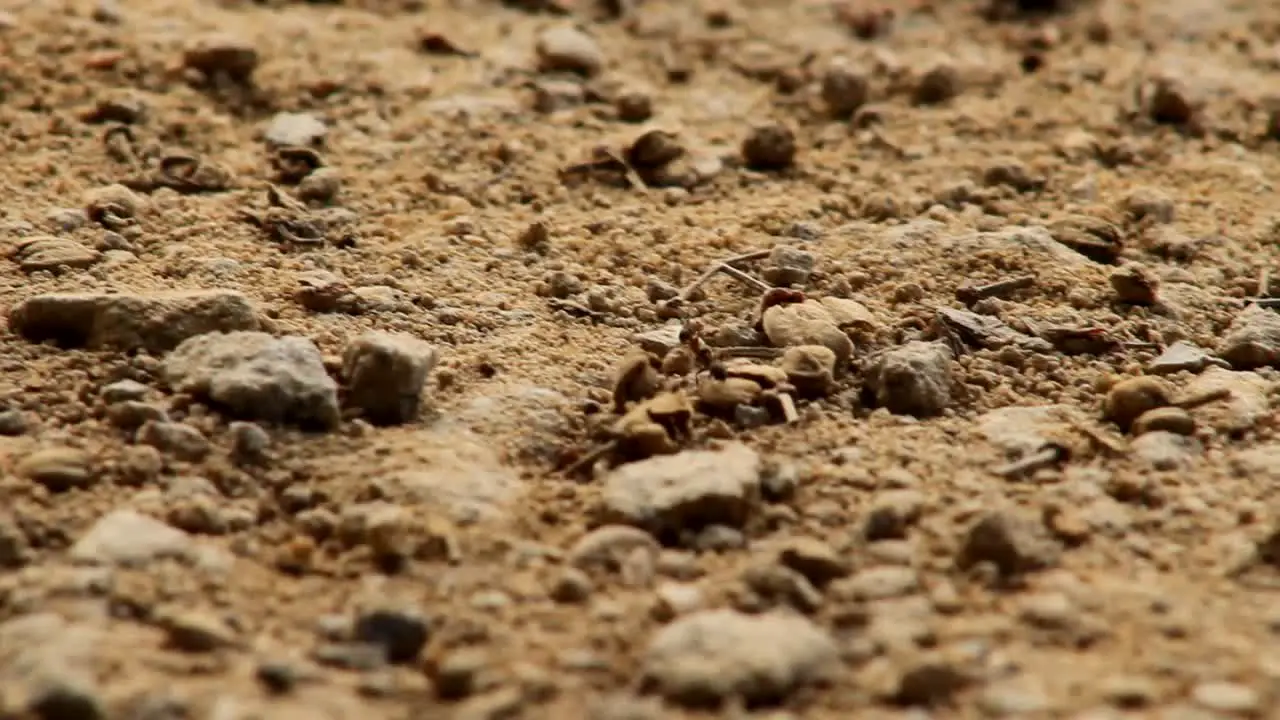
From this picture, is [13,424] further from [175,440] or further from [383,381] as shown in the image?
[383,381]

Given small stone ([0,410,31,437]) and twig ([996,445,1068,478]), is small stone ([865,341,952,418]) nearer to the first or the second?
twig ([996,445,1068,478])

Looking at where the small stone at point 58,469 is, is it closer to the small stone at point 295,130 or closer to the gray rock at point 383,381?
the gray rock at point 383,381

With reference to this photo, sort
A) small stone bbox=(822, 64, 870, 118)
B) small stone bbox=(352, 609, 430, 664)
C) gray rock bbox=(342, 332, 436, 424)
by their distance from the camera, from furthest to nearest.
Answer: small stone bbox=(822, 64, 870, 118) < gray rock bbox=(342, 332, 436, 424) < small stone bbox=(352, 609, 430, 664)

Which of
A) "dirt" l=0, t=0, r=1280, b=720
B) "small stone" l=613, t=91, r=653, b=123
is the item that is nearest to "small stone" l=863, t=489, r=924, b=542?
"dirt" l=0, t=0, r=1280, b=720

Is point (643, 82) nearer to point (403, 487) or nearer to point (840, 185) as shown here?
point (840, 185)

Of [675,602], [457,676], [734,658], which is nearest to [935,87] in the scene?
[675,602]

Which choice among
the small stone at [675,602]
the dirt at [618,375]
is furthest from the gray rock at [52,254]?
the small stone at [675,602]
